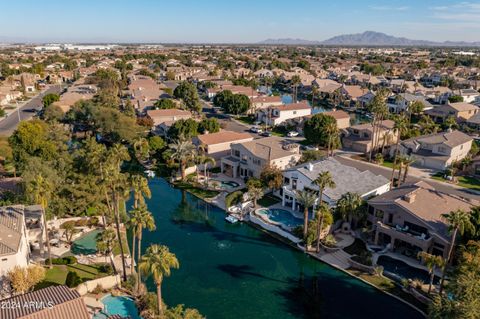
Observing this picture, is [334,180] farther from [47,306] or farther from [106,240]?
[47,306]

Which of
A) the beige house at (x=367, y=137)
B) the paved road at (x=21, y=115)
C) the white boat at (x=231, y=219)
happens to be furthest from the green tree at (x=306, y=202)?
the paved road at (x=21, y=115)

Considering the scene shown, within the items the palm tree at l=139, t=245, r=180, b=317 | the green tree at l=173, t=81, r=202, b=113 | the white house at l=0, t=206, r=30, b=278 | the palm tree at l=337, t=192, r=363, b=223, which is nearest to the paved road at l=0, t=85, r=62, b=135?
the green tree at l=173, t=81, r=202, b=113

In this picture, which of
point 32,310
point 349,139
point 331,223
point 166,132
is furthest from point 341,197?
point 166,132

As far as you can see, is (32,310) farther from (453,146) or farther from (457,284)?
(453,146)

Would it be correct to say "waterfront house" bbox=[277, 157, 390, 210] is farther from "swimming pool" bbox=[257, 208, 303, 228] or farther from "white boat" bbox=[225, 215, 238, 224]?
"white boat" bbox=[225, 215, 238, 224]

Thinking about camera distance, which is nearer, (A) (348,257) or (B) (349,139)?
(A) (348,257)

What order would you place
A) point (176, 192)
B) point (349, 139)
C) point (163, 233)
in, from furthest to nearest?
point (349, 139) < point (176, 192) < point (163, 233)
